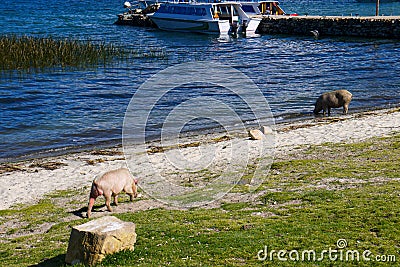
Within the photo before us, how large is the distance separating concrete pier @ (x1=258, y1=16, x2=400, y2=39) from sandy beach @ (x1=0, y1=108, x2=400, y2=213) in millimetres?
37035

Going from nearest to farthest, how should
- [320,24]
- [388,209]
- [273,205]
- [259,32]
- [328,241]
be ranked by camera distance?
[328,241], [388,209], [273,205], [320,24], [259,32]

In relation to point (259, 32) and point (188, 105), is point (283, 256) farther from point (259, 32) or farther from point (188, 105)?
point (259, 32)

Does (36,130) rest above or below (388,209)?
below

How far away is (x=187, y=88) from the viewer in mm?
36094

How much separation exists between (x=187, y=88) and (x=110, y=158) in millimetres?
16696

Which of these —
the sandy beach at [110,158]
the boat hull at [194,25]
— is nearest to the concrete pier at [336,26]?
the boat hull at [194,25]

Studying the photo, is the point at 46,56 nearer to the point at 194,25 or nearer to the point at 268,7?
the point at 194,25

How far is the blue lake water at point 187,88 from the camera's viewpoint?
25.7m

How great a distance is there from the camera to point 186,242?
9602 millimetres

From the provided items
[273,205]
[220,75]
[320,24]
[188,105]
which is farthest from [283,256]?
[320,24]

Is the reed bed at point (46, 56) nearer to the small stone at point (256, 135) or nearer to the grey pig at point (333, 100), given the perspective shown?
the grey pig at point (333, 100)

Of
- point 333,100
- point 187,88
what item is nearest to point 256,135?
point 333,100

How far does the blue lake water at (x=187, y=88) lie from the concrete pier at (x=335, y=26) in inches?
77.1

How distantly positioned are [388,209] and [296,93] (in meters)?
23.3
